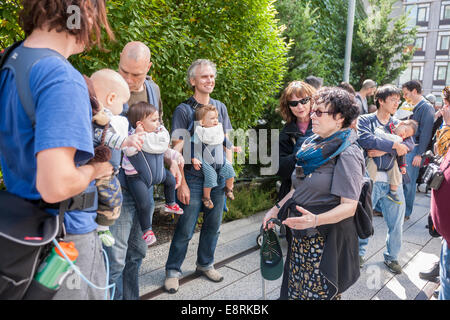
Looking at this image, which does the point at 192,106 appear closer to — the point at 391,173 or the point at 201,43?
the point at 201,43

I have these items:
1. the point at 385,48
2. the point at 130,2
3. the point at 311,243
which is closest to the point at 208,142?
the point at 311,243

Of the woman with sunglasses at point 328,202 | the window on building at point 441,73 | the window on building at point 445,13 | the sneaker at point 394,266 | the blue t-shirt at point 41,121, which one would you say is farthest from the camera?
the window on building at point 441,73

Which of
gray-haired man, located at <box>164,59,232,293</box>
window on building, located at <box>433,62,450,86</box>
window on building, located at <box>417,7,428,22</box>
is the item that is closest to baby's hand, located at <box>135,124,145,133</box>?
gray-haired man, located at <box>164,59,232,293</box>

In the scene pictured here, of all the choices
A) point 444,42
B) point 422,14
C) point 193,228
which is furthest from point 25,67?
point 422,14

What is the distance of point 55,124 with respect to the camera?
1149 millimetres

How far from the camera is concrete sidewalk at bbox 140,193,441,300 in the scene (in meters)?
3.41

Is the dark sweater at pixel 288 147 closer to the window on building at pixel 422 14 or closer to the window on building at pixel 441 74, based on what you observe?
the window on building at pixel 441 74

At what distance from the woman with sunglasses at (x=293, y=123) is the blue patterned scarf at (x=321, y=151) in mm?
880

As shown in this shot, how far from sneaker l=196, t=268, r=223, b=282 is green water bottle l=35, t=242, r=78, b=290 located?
8.28 ft

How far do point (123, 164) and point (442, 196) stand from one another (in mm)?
2387

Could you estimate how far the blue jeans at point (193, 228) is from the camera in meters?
3.42

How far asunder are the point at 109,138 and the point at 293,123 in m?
2.13

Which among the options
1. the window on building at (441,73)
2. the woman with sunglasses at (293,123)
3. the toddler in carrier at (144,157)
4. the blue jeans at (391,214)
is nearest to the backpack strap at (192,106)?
the toddler in carrier at (144,157)

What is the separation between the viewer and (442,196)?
2279 millimetres
